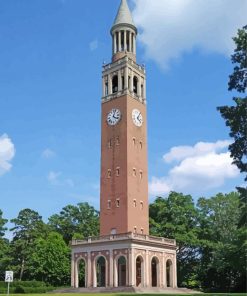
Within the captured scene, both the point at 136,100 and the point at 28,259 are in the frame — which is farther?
the point at 28,259

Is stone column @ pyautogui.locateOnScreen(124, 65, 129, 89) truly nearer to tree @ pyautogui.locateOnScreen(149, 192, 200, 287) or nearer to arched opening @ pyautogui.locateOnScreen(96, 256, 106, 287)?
tree @ pyautogui.locateOnScreen(149, 192, 200, 287)

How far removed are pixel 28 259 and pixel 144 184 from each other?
92.3 ft

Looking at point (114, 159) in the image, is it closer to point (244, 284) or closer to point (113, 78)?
point (113, 78)

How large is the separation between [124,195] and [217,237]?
19241 millimetres

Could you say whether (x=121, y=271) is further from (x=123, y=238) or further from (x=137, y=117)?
(x=137, y=117)

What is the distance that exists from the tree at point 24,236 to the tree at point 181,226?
2234cm

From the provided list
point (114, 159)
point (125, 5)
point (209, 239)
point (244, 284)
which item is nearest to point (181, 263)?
point (209, 239)

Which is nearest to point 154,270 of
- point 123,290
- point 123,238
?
point 123,238

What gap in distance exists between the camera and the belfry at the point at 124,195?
61.3 metres

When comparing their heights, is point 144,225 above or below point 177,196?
below

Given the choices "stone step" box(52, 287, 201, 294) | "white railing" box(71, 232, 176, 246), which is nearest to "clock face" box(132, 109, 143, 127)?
"white railing" box(71, 232, 176, 246)

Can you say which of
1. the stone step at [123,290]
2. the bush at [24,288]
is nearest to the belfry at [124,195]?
the stone step at [123,290]

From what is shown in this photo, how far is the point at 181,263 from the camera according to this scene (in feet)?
257

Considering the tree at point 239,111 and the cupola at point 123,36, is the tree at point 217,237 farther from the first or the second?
the tree at point 239,111
